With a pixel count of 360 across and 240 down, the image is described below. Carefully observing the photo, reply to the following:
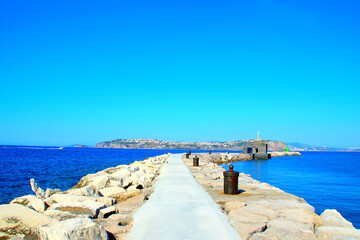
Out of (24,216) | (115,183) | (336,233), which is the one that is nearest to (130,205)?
(24,216)

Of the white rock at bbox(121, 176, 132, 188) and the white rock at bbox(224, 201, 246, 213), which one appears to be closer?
the white rock at bbox(224, 201, 246, 213)

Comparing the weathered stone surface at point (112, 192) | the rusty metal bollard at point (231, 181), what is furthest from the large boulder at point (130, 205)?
the rusty metal bollard at point (231, 181)

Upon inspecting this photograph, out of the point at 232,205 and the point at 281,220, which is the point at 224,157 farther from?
the point at 281,220

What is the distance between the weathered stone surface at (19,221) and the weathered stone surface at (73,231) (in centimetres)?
63

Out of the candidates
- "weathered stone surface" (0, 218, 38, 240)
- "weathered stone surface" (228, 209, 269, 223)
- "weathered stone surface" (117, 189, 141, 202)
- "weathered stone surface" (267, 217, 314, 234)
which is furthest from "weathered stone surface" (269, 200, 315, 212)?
"weathered stone surface" (0, 218, 38, 240)

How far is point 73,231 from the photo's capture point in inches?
128

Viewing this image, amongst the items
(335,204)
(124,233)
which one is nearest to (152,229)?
(124,233)

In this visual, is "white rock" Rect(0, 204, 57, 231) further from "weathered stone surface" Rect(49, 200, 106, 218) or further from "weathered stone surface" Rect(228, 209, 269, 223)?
"weathered stone surface" Rect(228, 209, 269, 223)

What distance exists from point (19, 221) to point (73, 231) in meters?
1.14

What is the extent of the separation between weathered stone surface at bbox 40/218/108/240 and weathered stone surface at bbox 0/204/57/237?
626 mm

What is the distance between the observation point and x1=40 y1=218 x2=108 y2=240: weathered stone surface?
3.18 metres

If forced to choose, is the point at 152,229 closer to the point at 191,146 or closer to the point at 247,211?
the point at 247,211

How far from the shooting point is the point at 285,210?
5.50 m

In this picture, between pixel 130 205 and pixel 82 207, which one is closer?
pixel 82 207
